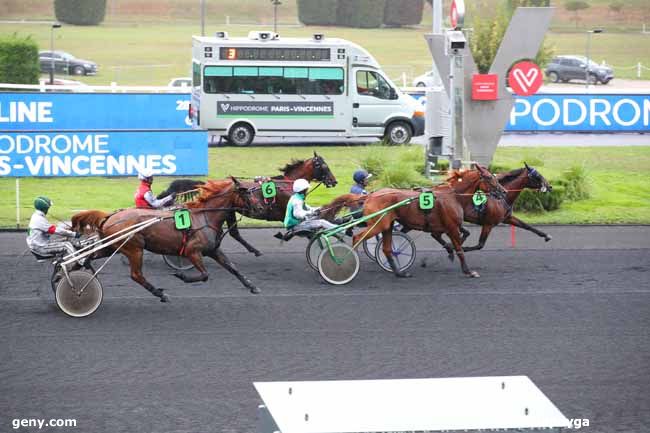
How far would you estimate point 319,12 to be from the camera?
59.2 metres

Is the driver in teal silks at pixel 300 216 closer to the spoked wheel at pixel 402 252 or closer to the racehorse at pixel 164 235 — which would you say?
the spoked wheel at pixel 402 252

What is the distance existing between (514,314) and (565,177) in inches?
308

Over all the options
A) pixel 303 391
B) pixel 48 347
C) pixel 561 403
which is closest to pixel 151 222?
pixel 48 347

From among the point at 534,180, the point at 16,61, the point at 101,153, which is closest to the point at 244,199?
the point at 534,180

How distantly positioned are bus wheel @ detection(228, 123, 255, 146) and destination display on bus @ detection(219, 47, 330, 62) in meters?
1.68

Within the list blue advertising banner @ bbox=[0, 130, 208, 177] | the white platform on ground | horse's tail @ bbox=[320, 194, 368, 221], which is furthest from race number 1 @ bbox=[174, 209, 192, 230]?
the white platform on ground

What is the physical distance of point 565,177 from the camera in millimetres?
19219

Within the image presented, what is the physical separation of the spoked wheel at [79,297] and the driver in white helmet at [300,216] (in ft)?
9.10

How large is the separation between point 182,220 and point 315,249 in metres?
2.48

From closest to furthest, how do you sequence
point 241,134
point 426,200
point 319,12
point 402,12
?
point 426,200
point 241,134
point 319,12
point 402,12

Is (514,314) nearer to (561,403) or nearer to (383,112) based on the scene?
(561,403)

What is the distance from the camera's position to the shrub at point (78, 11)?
5822 cm

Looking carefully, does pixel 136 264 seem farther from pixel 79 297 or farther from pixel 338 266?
pixel 338 266

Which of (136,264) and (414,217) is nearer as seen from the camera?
(136,264)
